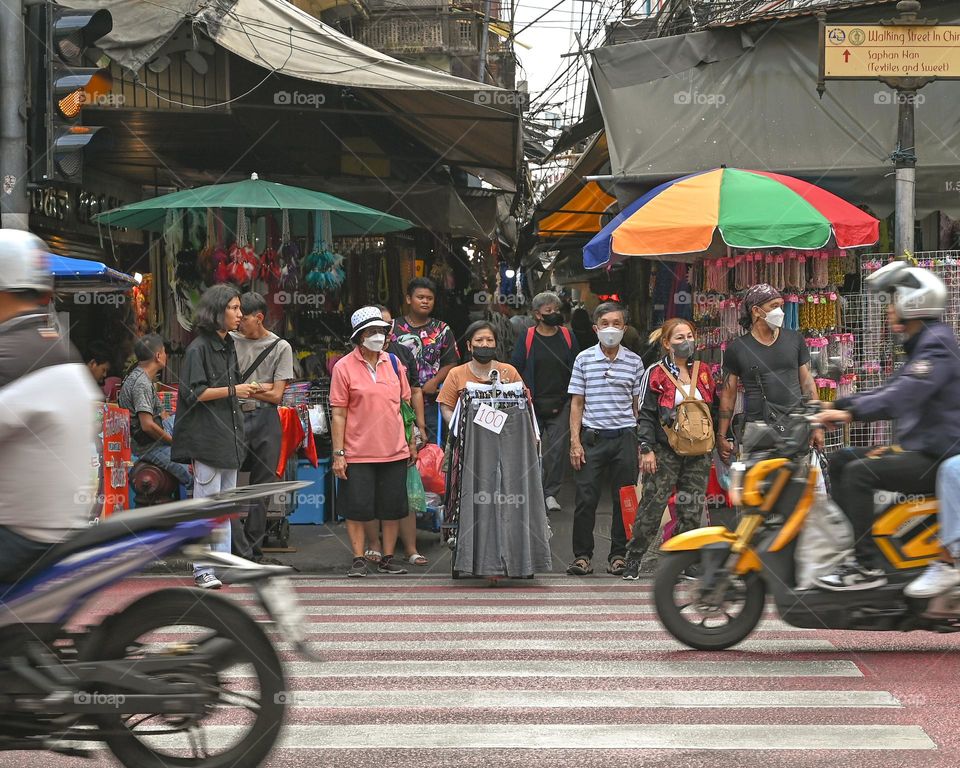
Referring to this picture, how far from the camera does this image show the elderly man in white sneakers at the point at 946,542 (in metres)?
6.50

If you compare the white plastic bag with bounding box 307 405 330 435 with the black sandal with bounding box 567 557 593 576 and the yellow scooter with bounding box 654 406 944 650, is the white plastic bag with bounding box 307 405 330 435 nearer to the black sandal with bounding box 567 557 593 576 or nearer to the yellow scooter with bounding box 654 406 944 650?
the black sandal with bounding box 567 557 593 576

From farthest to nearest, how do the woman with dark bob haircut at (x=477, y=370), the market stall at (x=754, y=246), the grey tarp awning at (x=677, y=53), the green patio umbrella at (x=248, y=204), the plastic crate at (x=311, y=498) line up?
1. the grey tarp awning at (x=677, y=53)
2. the plastic crate at (x=311, y=498)
3. the green patio umbrella at (x=248, y=204)
4. the market stall at (x=754, y=246)
5. the woman with dark bob haircut at (x=477, y=370)

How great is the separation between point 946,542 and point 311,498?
722 cm

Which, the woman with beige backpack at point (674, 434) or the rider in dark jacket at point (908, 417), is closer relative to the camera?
the rider in dark jacket at point (908, 417)

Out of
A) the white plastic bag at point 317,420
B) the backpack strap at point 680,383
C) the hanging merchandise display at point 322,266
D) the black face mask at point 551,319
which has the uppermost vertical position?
the hanging merchandise display at point 322,266

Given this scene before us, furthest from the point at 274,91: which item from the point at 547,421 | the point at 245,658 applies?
the point at 245,658

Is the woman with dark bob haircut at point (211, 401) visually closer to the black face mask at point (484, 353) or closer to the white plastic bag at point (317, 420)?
the black face mask at point (484, 353)

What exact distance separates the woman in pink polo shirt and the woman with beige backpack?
6.37 ft

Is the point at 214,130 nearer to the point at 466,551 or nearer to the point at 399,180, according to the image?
the point at 399,180

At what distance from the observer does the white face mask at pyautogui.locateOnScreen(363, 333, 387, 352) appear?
1036cm

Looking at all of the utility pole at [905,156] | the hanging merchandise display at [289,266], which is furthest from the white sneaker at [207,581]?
the utility pole at [905,156]

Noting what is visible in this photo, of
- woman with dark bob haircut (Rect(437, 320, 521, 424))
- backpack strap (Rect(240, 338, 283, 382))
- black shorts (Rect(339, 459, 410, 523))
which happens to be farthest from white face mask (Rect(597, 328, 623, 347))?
backpack strap (Rect(240, 338, 283, 382))

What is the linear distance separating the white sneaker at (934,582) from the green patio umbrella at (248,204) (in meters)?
7.12

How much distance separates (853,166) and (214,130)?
7268 mm
